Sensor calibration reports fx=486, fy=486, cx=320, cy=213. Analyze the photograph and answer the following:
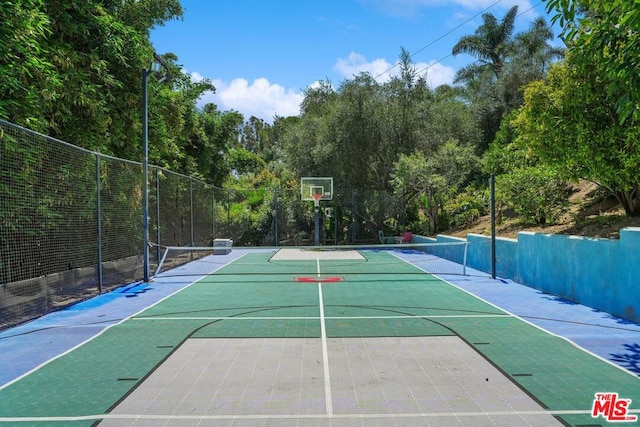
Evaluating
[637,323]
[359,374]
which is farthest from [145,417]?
[637,323]

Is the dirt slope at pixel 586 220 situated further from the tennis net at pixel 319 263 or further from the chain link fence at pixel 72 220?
the chain link fence at pixel 72 220

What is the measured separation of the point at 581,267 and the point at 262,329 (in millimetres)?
5809

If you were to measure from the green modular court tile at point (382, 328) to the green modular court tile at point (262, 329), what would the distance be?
0.90 ft

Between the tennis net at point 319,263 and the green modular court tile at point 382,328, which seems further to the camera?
the tennis net at point 319,263

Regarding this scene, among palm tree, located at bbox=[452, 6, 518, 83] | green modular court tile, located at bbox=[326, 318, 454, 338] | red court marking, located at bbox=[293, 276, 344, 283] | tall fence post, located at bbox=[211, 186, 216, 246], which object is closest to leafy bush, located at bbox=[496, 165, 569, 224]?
red court marking, located at bbox=[293, 276, 344, 283]

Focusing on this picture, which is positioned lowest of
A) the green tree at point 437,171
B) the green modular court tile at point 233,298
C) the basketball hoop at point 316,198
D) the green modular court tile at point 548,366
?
the green modular court tile at point 548,366

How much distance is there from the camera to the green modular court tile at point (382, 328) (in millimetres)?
6438

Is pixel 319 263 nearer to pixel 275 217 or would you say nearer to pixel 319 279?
pixel 319 279

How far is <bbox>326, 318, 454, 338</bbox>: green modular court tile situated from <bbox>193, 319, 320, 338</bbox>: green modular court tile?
276 mm

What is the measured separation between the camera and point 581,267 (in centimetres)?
865

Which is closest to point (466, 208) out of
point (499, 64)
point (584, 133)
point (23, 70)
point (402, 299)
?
point (584, 133)

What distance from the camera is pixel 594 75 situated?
30.4ft

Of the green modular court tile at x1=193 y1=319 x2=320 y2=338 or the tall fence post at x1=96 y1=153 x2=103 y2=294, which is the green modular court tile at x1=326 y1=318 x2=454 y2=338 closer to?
the green modular court tile at x1=193 y1=319 x2=320 y2=338

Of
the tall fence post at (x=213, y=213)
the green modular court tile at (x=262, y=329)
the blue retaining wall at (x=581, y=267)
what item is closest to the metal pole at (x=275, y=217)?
the tall fence post at (x=213, y=213)
